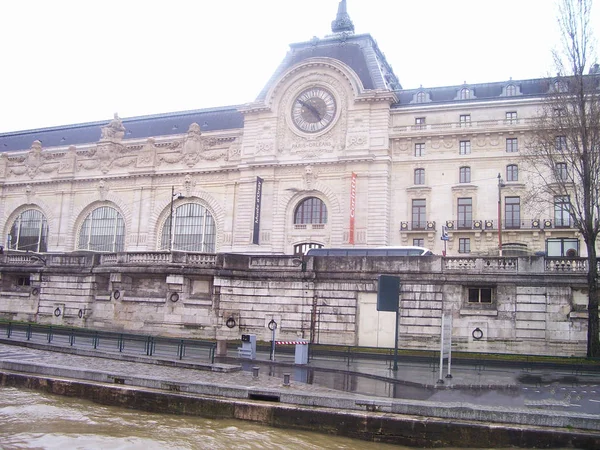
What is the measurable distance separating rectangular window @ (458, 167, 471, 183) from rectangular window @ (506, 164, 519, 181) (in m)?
3.07

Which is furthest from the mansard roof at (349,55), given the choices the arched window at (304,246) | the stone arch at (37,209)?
the stone arch at (37,209)

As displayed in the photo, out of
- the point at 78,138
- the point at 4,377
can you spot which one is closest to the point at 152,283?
the point at 4,377

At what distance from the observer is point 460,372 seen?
25.3m

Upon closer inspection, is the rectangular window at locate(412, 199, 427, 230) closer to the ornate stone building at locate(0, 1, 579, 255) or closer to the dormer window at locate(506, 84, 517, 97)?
the ornate stone building at locate(0, 1, 579, 255)

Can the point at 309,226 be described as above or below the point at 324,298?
above

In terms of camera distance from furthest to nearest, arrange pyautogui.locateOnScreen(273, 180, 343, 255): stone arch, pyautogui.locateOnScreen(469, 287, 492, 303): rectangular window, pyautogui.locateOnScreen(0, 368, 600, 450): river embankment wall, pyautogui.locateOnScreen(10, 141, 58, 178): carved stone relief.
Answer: pyautogui.locateOnScreen(10, 141, 58, 178): carved stone relief < pyautogui.locateOnScreen(273, 180, 343, 255): stone arch < pyautogui.locateOnScreen(469, 287, 492, 303): rectangular window < pyautogui.locateOnScreen(0, 368, 600, 450): river embankment wall

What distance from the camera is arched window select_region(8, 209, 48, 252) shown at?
230 feet

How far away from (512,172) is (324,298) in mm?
24444

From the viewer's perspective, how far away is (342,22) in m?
65.5

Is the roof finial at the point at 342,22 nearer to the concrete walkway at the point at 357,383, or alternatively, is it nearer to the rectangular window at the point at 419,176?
the rectangular window at the point at 419,176

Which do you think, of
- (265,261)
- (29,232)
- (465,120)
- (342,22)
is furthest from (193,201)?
(265,261)

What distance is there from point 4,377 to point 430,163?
3938cm

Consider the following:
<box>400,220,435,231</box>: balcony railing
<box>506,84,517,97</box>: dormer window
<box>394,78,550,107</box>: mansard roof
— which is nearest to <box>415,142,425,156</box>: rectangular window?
<box>394,78,550,107</box>: mansard roof

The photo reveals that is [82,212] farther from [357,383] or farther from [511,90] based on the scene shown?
[357,383]
